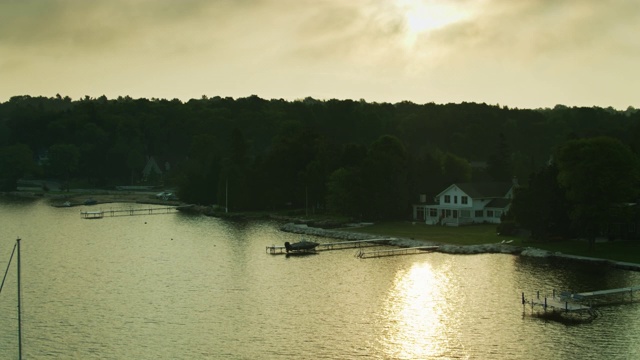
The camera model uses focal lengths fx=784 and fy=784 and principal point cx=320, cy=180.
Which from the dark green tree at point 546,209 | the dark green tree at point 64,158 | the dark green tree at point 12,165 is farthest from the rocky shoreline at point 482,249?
the dark green tree at point 12,165

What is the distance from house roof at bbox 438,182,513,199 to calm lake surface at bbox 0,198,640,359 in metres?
23.8

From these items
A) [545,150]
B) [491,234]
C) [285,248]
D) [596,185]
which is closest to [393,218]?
[491,234]

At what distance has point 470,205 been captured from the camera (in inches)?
3981

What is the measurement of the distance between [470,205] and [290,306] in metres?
49.8

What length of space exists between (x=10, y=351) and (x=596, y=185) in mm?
52418

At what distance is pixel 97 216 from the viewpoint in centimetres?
12725

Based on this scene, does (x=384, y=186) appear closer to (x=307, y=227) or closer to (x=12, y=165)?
(x=307, y=227)

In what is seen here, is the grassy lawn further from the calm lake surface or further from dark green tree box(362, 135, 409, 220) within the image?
the calm lake surface

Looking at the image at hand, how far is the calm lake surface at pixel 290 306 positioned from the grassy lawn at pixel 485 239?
5056 mm

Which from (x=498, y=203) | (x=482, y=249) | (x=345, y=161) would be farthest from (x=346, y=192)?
(x=482, y=249)

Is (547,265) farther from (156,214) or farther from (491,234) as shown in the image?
(156,214)

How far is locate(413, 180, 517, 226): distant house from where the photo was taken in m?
101

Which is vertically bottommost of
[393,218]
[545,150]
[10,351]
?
[10,351]

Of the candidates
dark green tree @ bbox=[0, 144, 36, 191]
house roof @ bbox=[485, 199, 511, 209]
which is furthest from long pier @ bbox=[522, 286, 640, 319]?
dark green tree @ bbox=[0, 144, 36, 191]
